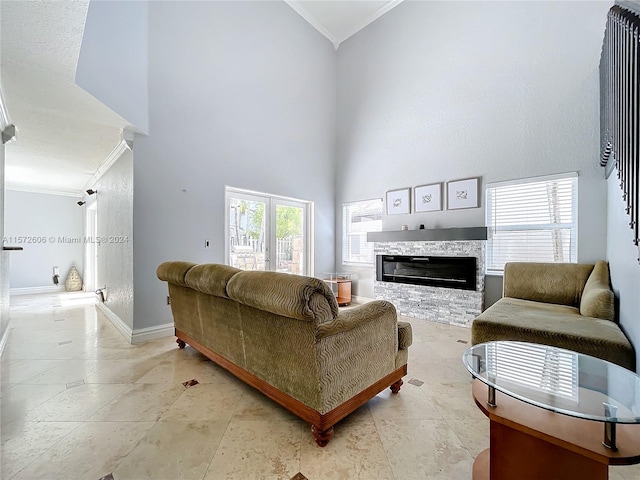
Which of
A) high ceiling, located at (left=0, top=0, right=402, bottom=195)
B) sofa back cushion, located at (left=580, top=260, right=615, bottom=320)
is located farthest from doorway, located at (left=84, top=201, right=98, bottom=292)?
sofa back cushion, located at (left=580, top=260, right=615, bottom=320)

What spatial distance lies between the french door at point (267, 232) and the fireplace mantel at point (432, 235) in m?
1.34

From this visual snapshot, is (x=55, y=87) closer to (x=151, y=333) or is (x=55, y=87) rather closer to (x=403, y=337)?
(x=151, y=333)

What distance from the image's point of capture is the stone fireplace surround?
3695 mm

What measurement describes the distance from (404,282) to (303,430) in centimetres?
322

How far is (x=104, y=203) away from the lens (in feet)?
14.3

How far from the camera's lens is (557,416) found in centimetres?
109

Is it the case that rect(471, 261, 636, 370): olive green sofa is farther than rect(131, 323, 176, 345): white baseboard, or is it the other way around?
rect(131, 323, 176, 345): white baseboard

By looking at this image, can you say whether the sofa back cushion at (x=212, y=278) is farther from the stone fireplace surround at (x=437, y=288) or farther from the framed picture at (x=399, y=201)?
the framed picture at (x=399, y=201)

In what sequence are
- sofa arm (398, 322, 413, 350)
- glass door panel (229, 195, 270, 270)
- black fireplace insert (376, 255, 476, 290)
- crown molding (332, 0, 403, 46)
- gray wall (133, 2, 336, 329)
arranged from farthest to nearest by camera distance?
crown molding (332, 0, 403, 46) → glass door panel (229, 195, 270, 270) → black fireplace insert (376, 255, 476, 290) → gray wall (133, 2, 336, 329) → sofa arm (398, 322, 413, 350)

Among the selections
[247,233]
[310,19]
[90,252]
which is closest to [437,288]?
[247,233]

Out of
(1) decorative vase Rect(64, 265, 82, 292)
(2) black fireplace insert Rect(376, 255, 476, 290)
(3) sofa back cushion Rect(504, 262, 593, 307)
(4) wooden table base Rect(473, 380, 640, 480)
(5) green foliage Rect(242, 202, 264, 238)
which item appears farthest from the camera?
(1) decorative vase Rect(64, 265, 82, 292)

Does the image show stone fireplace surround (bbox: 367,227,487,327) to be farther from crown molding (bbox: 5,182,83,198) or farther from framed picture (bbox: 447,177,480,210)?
crown molding (bbox: 5,182,83,198)

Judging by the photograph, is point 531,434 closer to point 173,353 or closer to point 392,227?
point 173,353

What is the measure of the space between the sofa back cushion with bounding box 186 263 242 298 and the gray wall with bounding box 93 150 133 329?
1.49m
